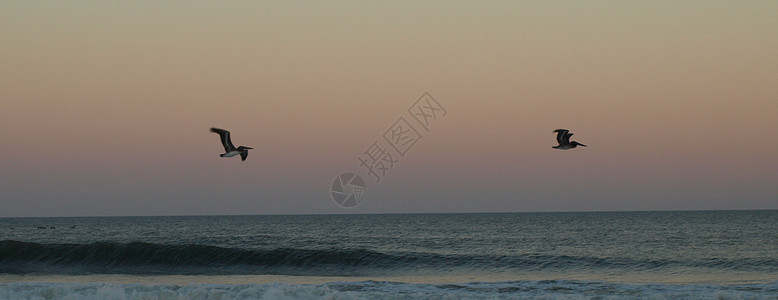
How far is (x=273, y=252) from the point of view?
31969 millimetres

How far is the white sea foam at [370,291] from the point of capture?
16.3 metres

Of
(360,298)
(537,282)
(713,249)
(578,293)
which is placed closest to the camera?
(360,298)

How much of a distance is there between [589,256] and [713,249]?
734cm

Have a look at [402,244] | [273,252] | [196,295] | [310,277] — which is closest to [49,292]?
[196,295]

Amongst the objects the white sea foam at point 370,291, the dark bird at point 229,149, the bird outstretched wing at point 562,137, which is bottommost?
the white sea foam at point 370,291

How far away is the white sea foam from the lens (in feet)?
53.4

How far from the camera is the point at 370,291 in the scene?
18.4 m

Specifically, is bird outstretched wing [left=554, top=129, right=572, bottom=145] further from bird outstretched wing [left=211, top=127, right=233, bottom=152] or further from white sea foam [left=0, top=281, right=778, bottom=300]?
bird outstretched wing [left=211, top=127, right=233, bottom=152]

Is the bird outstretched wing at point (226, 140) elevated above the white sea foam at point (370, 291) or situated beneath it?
elevated above

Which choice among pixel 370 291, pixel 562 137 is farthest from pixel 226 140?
pixel 562 137

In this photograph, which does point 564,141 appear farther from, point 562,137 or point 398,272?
point 398,272

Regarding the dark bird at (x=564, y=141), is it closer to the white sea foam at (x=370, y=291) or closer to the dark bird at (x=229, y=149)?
the white sea foam at (x=370, y=291)

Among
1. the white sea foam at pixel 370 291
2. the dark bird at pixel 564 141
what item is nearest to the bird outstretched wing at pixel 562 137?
the dark bird at pixel 564 141

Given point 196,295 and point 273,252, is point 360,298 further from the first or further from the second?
point 273,252
